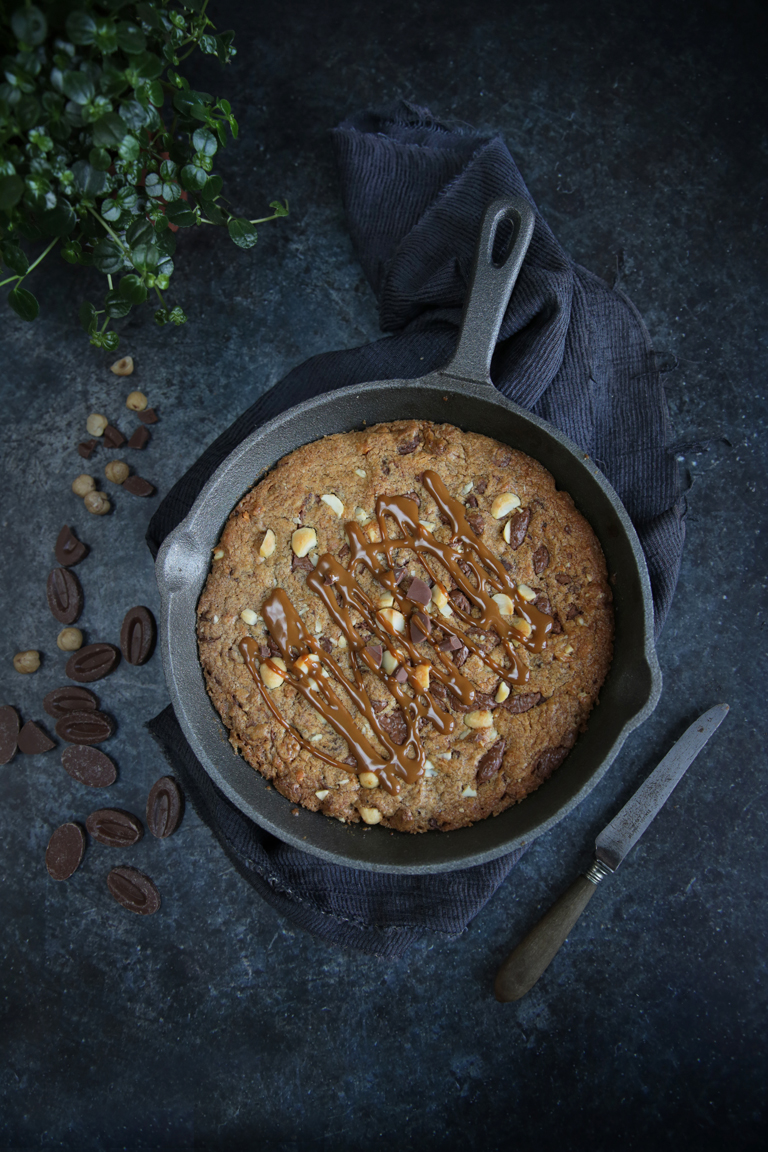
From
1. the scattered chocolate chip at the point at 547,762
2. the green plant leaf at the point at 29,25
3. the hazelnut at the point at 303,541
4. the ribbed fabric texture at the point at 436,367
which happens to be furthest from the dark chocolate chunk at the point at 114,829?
the green plant leaf at the point at 29,25

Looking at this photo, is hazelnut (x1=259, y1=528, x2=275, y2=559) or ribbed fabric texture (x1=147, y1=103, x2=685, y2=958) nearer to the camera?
hazelnut (x1=259, y1=528, x2=275, y2=559)

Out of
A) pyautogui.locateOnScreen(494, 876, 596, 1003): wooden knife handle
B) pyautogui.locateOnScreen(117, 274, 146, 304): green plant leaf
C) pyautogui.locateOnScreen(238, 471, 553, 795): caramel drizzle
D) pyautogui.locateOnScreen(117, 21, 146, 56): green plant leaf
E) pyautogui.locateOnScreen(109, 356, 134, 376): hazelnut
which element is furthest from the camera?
pyautogui.locateOnScreen(109, 356, 134, 376): hazelnut

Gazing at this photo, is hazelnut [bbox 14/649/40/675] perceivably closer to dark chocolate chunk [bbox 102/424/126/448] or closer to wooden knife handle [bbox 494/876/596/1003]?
dark chocolate chunk [bbox 102/424/126/448]

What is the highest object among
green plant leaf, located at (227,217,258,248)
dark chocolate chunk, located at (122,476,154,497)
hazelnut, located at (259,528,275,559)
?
green plant leaf, located at (227,217,258,248)

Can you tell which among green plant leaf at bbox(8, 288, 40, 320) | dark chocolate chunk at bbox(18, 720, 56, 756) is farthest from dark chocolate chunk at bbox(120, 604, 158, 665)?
green plant leaf at bbox(8, 288, 40, 320)

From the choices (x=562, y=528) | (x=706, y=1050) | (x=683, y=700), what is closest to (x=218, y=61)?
(x=562, y=528)

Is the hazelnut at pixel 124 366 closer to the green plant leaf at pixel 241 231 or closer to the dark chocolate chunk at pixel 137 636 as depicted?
the green plant leaf at pixel 241 231

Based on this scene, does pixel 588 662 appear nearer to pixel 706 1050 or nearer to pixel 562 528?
pixel 562 528
